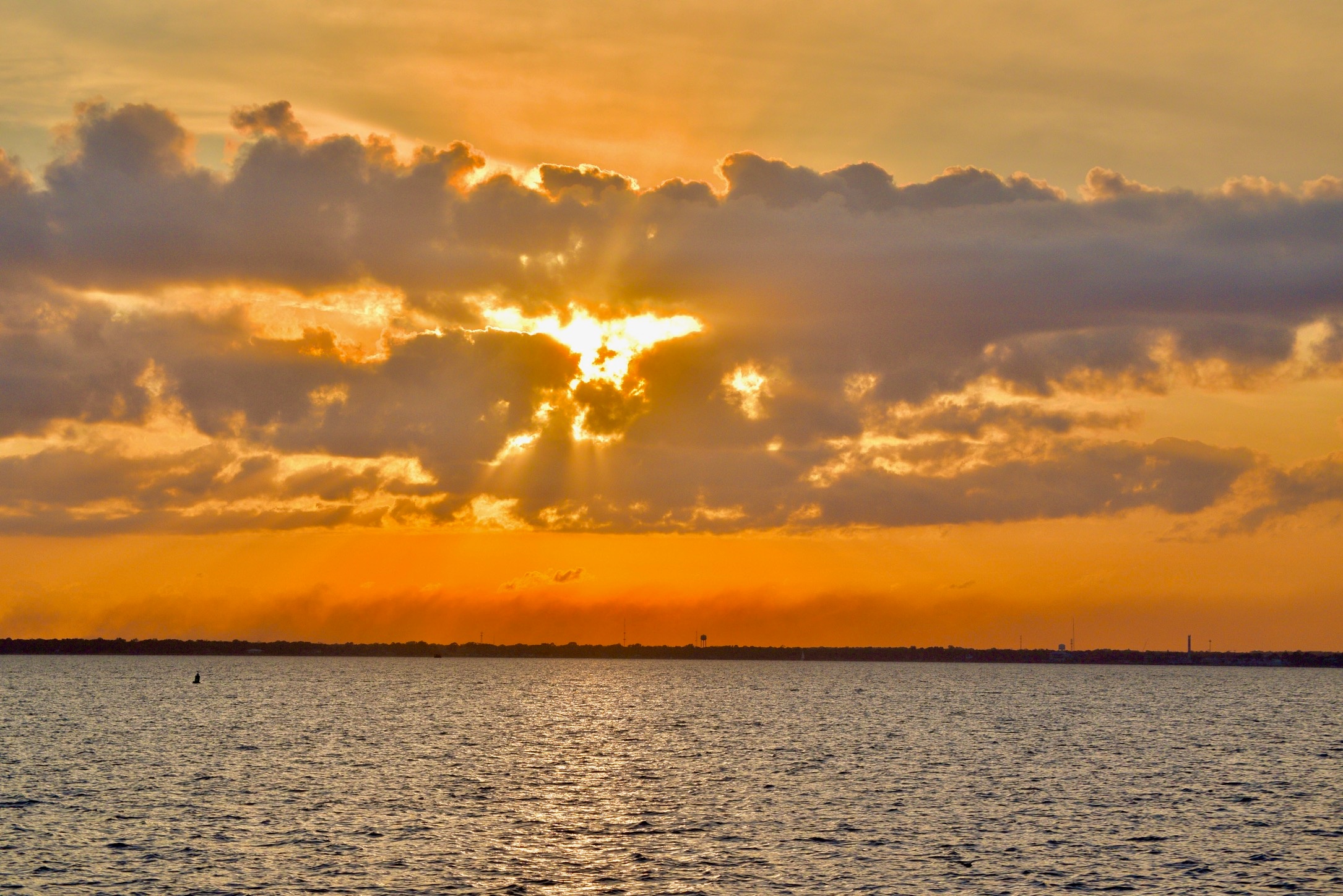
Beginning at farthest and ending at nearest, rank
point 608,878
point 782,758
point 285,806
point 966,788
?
point 782,758 < point 966,788 < point 285,806 < point 608,878

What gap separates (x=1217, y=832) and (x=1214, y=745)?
3129 inches

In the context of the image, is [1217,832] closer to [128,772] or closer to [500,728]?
[128,772]

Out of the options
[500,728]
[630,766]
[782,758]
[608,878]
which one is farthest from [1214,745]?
[608,878]

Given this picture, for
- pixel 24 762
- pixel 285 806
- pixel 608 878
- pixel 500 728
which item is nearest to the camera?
pixel 608 878

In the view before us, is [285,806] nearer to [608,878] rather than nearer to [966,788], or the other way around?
[608,878]

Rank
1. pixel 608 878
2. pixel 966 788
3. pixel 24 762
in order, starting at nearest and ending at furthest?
pixel 608 878 → pixel 966 788 → pixel 24 762

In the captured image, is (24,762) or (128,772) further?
(24,762)

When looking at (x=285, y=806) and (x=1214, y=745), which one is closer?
(x=285, y=806)

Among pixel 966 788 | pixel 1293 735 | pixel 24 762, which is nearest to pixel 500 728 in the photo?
pixel 24 762

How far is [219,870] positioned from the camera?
67688 mm

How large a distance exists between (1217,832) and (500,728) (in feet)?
363

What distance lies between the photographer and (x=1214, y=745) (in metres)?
158

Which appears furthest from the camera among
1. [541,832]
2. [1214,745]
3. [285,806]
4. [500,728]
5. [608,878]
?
[500,728]

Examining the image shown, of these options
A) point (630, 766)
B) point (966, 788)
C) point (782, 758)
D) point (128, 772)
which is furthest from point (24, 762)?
point (966, 788)
